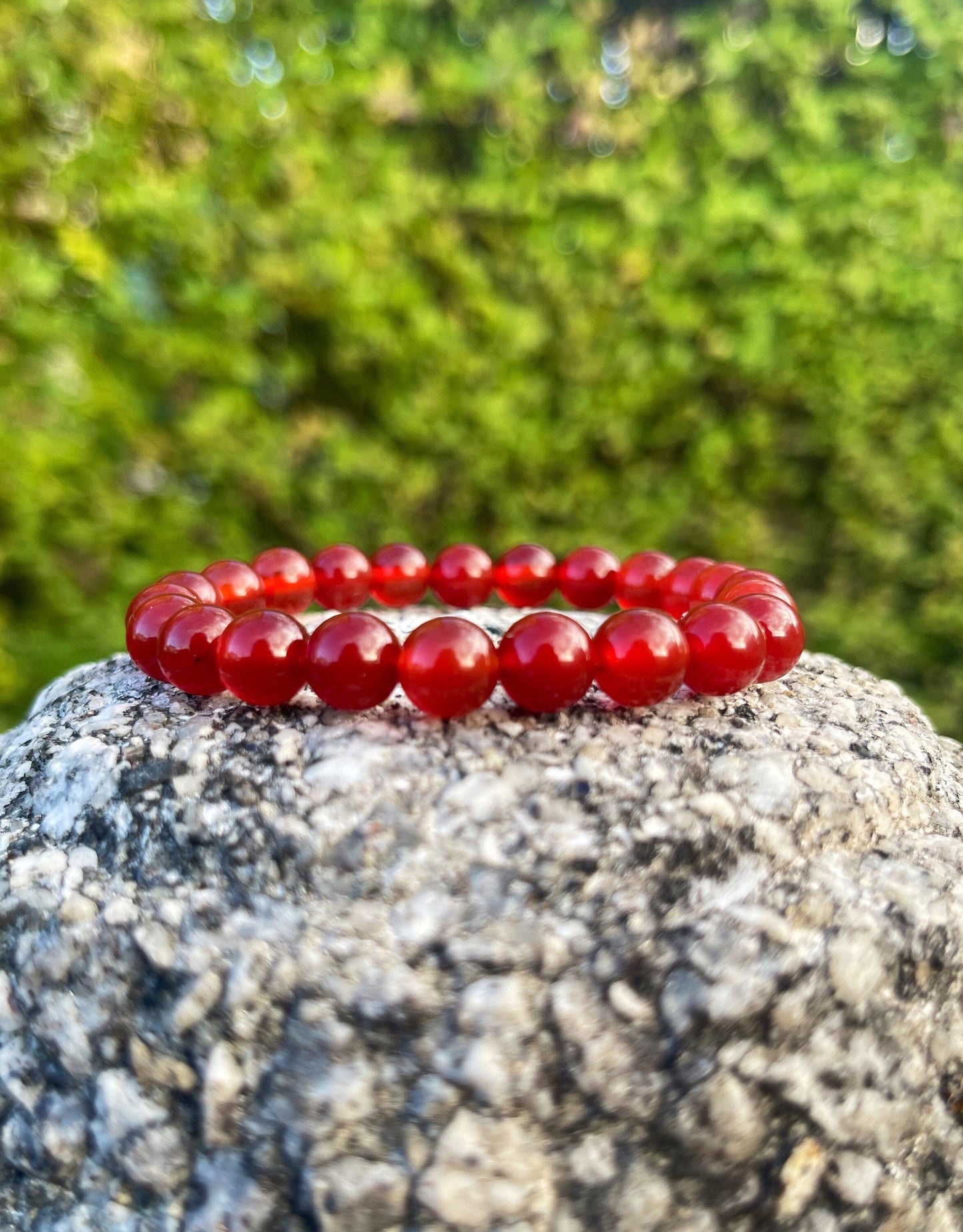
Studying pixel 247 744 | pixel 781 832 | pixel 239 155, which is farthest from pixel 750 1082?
pixel 239 155

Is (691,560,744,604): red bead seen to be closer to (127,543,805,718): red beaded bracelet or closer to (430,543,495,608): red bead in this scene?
(127,543,805,718): red beaded bracelet

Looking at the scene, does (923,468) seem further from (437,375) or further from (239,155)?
(239,155)

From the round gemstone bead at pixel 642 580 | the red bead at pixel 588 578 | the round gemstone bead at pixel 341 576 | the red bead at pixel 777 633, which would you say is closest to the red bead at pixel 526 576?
the red bead at pixel 588 578

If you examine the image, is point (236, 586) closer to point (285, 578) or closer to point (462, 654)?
point (285, 578)

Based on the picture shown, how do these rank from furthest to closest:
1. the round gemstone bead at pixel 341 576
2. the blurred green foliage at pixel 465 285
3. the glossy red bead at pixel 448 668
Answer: the blurred green foliage at pixel 465 285 → the round gemstone bead at pixel 341 576 → the glossy red bead at pixel 448 668

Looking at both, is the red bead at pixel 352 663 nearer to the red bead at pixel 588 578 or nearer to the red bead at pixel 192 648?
the red bead at pixel 192 648

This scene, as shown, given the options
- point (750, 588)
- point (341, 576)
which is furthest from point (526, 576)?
point (750, 588)

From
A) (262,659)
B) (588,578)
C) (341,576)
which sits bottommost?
(262,659)
